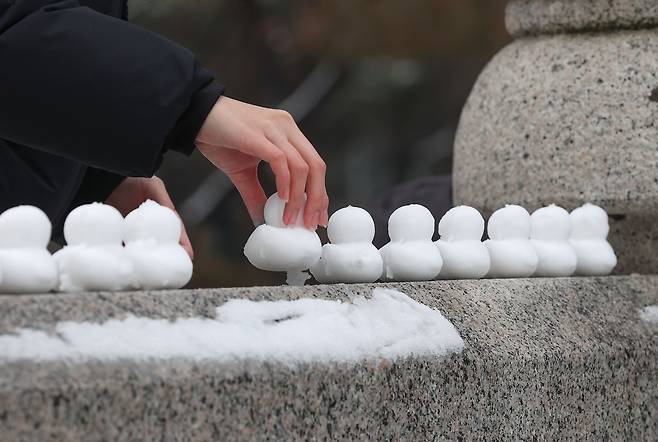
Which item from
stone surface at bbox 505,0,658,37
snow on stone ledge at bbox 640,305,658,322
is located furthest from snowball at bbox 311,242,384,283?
stone surface at bbox 505,0,658,37

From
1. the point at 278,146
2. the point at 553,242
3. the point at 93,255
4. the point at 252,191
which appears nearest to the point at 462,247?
the point at 553,242

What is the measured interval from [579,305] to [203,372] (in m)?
1.32

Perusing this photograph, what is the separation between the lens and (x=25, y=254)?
76.0 inches

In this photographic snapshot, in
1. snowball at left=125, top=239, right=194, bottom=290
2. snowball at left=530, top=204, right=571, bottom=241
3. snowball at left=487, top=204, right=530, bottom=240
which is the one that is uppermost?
snowball at left=125, top=239, right=194, bottom=290

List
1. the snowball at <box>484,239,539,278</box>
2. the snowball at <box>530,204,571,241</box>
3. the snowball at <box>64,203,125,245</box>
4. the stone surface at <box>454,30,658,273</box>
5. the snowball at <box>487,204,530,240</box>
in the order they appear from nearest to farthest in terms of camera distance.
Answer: the snowball at <box>64,203,125,245</box>, the snowball at <box>484,239,539,278</box>, the snowball at <box>487,204,530,240</box>, the snowball at <box>530,204,571,241</box>, the stone surface at <box>454,30,658,273</box>

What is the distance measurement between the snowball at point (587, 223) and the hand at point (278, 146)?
3.74 ft

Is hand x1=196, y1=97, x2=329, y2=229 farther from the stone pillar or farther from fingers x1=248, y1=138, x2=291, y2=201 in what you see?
the stone pillar

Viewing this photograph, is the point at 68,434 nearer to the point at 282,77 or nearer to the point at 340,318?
the point at 340,318

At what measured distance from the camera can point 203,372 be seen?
1.88m

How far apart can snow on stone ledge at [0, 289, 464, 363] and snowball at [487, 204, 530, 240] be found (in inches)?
27.6

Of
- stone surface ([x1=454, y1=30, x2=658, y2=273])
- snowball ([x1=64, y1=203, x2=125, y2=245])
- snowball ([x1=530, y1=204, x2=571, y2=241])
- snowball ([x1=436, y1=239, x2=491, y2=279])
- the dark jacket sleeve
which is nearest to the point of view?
snowball ([x1=64, y1=203, x2=125, y2=245])

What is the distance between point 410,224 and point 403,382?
1.78ft

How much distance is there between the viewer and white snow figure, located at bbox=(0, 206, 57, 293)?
1912 millimetres

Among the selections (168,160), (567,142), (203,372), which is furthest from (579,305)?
(168,160)
